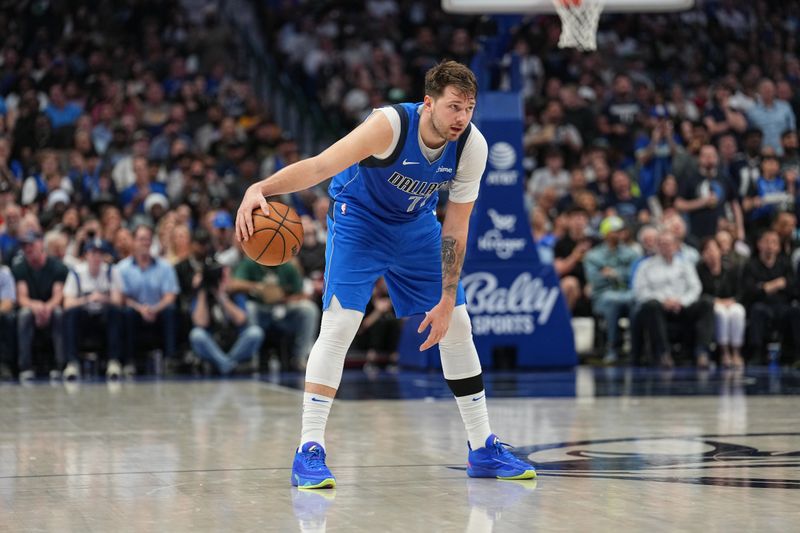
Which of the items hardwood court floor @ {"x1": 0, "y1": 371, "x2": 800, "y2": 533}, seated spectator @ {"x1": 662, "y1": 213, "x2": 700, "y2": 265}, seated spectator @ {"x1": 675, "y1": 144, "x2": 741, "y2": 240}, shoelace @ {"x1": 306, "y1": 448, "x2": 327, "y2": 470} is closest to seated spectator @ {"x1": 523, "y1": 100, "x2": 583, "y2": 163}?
seated spectator @ {"x1": 675, "y1": 144, "x2": 741, "y2": 240}

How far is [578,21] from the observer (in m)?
11.6

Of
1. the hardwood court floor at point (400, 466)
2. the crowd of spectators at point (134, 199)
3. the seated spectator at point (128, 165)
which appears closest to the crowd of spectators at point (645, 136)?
the crowd of spectators at point (134, 199)

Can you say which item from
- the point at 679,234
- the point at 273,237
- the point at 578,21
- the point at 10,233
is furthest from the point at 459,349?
the point at 10,233

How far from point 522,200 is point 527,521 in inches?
324

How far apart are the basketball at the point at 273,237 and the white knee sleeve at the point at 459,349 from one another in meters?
0.92

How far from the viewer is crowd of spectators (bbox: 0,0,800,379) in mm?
13508

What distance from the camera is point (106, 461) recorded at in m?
6.54

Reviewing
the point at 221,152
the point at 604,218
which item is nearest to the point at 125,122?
the point at 221,152

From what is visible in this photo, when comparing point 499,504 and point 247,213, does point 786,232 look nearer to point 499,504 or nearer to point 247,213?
point 499,504

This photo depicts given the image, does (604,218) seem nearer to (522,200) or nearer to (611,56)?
(522,200)

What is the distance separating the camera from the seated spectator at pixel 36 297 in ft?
42.8

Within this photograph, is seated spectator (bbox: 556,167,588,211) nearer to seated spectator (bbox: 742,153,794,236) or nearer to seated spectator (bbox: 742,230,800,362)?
seated spectator (bbox: 742,153,794,236)

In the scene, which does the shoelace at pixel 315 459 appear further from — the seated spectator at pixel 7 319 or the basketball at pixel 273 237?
the seated spectator at pixel 7 319

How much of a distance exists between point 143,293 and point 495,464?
Answer: 831 cm
